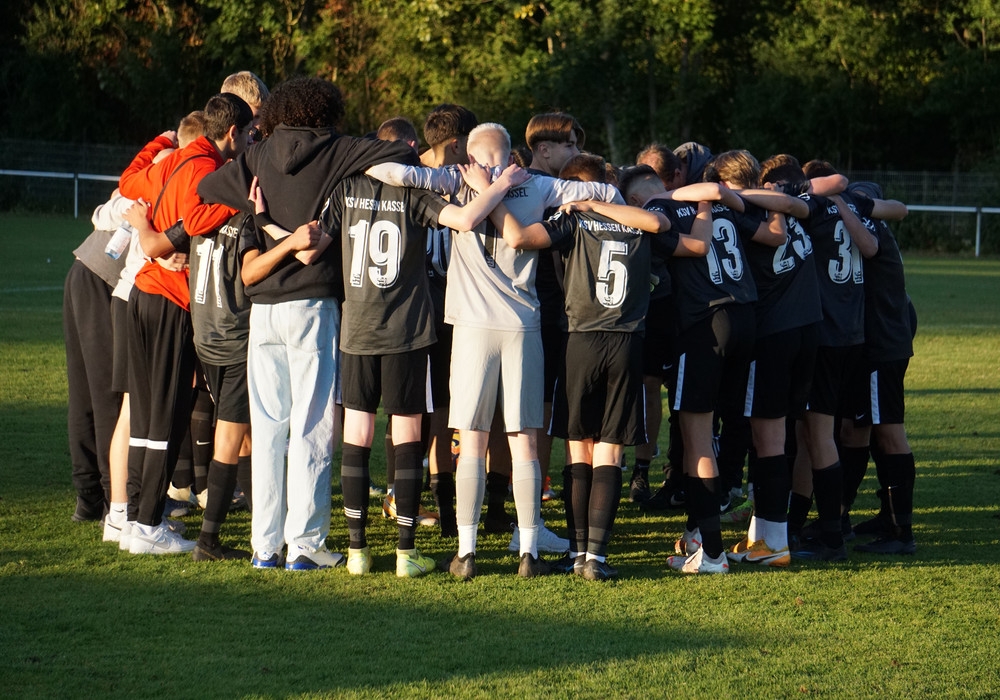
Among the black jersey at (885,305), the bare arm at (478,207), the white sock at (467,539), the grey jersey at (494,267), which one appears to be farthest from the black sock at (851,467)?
the bare arm at (478,207)

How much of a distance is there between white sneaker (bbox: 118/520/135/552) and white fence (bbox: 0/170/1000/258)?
1016 inches

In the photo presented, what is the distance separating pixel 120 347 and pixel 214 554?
120 centimetres

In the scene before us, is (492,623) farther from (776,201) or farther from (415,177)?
(776,201)

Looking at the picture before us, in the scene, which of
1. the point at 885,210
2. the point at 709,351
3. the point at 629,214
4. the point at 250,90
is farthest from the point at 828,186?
the point at 250,90

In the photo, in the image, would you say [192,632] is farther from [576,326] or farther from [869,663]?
[869,663]

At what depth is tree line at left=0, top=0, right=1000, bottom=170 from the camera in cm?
3356

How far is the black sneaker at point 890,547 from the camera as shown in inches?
237

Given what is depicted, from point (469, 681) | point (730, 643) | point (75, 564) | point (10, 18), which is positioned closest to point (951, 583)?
point (730, 643)

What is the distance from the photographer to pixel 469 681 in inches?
163

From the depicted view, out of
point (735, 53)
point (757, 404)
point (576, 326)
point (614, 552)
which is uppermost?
point (735, 53)

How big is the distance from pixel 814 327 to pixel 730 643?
1823 mm

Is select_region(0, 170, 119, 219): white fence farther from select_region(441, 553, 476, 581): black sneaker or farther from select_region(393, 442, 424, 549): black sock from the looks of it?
select_region(441, 553, 476, 581): black sneaker

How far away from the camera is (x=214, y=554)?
5.56m

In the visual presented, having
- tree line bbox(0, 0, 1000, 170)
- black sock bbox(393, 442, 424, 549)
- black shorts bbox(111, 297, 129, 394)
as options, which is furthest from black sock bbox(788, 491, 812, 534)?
tree line bbox(0, 0, 1000, 170)
